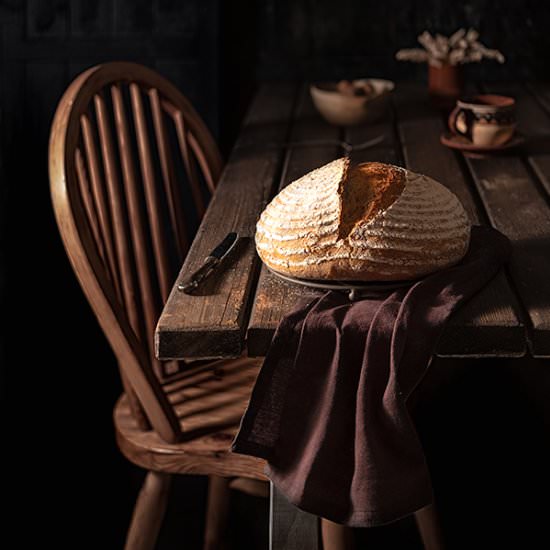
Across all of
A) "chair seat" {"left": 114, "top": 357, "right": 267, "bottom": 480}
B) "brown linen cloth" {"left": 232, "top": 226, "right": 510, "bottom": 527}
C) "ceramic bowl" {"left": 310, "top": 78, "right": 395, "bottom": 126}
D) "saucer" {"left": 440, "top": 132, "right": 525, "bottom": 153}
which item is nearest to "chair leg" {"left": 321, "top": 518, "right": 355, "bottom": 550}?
"chair seat" {"left": 114, "top": 357, "right": 267, "bottom": 480}

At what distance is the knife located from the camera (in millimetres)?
1271

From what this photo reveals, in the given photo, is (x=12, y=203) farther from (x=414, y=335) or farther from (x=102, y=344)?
(x=414, y=335)

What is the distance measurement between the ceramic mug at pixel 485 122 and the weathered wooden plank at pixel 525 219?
0.12 feet

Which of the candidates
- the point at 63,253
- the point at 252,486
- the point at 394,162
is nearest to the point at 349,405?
the point at 394,162

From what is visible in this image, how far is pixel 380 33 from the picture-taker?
269cm

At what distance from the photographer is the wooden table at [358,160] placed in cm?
116

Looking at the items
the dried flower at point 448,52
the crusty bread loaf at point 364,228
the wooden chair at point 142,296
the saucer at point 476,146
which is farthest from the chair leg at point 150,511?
the dried flower at point 448,52

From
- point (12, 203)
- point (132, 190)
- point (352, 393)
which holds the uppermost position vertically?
point (352, 393)

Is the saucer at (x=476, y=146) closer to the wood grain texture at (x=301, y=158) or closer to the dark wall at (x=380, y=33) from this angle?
the wood grain texture at (x=301, y=158)

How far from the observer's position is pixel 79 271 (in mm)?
1516

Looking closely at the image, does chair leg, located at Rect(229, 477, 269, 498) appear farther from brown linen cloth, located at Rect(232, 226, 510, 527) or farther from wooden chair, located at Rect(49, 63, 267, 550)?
brown linen cloth, located at Rect(232, 226, 510, 527)

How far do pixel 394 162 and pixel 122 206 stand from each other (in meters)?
0.49

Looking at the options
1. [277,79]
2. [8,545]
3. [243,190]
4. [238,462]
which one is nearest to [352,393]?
[238,462]

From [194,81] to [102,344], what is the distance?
633 mm
